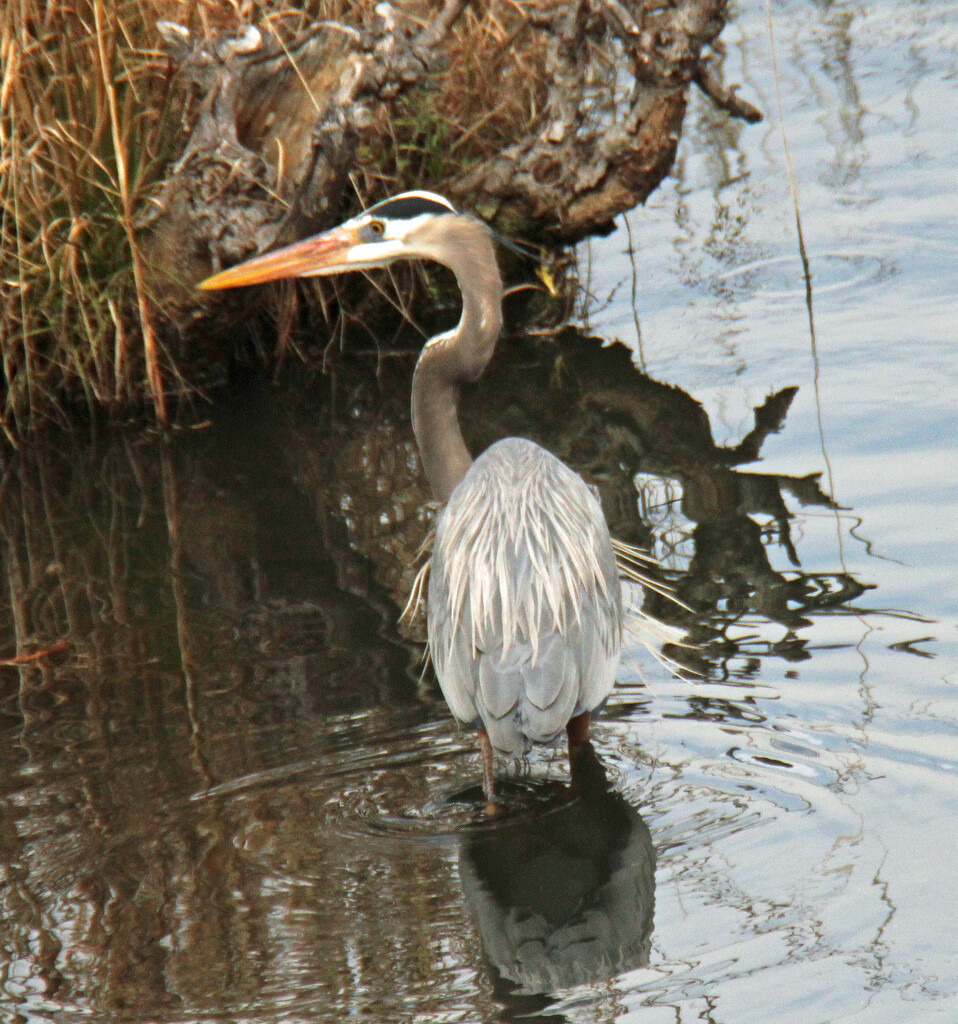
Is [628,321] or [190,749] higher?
[628,321]

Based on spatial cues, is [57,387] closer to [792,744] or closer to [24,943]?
[24,943]

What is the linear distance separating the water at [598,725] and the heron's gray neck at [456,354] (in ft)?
2.14

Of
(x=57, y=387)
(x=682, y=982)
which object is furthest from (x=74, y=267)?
(x=682, y=982)

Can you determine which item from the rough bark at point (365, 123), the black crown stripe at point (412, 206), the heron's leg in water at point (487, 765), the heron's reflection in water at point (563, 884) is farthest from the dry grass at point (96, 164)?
the heron's reflection in water at point (563, 884)

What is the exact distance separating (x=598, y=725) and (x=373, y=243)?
6.69 feet

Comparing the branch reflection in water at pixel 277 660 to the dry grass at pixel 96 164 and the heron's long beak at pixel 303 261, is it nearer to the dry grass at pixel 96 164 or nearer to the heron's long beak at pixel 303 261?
the dry grass at pixel 96 164

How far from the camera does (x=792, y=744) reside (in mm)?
4602

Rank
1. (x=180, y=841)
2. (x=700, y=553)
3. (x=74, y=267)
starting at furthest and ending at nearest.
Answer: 1. (x=74, y=267)
2. (x=700, y=553)
3. (x=180, y=841)

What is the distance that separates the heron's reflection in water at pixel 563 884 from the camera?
152 inches

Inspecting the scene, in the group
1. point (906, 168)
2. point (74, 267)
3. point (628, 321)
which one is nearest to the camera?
point (74, 267)

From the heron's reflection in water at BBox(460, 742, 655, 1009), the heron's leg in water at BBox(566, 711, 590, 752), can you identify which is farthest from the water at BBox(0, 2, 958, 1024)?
the heron's leg in water at BBox(566, 711, 590, 752)

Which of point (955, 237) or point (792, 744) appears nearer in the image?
point (792, 744)

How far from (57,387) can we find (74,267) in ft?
2.16

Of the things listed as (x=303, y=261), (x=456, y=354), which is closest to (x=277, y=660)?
(x=456, y=354)
